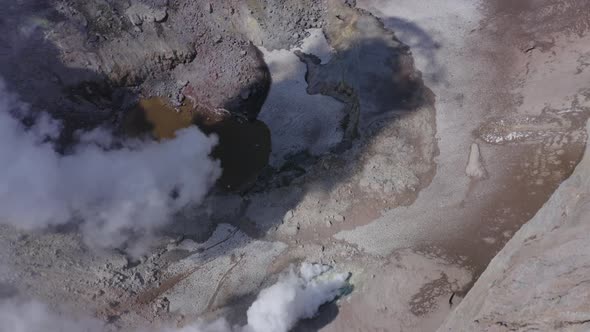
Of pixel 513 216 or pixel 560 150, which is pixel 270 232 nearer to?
pixel 513 216

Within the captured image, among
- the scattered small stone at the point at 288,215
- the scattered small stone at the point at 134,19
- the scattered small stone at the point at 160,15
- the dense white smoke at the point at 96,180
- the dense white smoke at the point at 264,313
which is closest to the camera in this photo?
the dense white smoke at the point at 264,313

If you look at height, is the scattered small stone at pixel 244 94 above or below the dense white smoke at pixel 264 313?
above

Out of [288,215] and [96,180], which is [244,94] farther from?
[96,180]

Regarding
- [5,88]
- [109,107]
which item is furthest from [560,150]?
[5,88]

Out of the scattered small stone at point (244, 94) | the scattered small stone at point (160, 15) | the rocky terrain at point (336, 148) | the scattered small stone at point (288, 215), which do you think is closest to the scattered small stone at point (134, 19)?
the rocky terrain at point (336, 148)

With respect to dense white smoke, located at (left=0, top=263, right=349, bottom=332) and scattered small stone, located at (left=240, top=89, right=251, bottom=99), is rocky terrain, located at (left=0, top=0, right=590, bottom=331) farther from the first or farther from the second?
dense white smoke, located at (left=0, top=263, right=349, bottom=332)

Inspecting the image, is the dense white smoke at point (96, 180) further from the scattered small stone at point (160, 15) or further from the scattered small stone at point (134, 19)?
the scattered small stone at point (160, 15)
